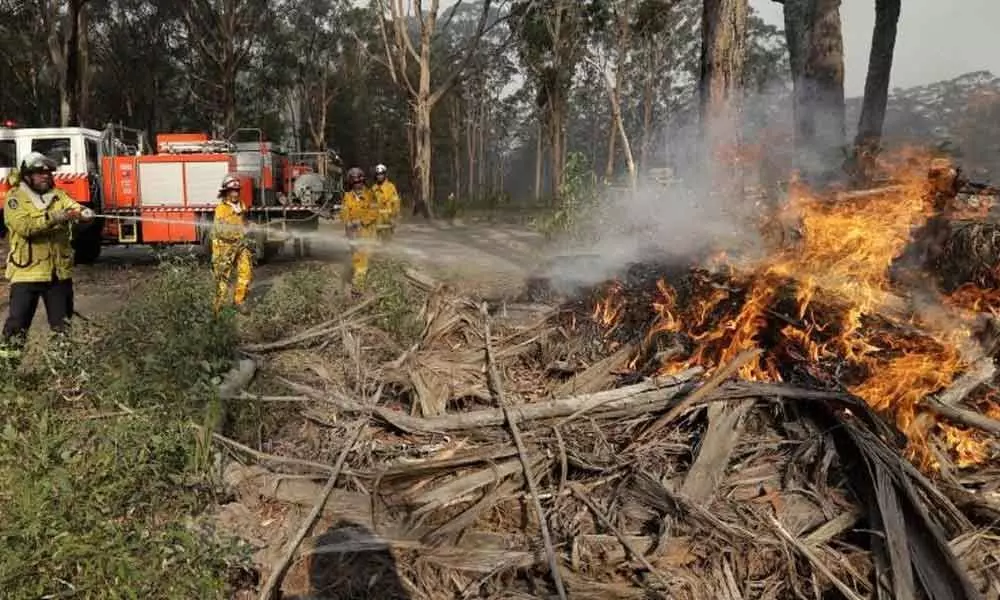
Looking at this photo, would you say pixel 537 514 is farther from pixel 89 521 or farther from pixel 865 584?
pixel 89 521

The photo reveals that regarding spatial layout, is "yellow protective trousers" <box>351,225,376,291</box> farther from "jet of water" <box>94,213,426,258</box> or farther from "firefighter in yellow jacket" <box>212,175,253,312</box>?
"firefighter in yellow jacket" <box>212,175,253,312</box>

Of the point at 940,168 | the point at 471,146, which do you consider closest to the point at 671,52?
the point at 471,146

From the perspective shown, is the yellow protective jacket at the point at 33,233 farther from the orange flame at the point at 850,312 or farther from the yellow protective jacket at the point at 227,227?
the orange flame at the point at 850,312

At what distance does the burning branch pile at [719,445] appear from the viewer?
3.17 m

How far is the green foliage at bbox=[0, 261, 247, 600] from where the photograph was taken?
2.83 meters

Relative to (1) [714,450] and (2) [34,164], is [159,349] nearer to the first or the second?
(2) [34,164]

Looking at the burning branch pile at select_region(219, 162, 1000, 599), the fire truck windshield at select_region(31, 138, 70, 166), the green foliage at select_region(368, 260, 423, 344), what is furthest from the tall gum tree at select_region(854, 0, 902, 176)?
the fire truck windshield at select_region(31, 138, 70, 166)

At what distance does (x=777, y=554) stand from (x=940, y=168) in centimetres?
351

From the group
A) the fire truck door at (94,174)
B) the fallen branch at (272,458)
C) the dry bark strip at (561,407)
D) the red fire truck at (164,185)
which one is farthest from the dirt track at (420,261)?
the fallen branch at (272,458)

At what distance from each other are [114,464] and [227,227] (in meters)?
4.37

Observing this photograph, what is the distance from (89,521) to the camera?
3.04m

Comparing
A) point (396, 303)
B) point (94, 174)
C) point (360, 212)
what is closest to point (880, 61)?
point (360, 212)

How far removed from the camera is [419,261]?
1139 centimetres

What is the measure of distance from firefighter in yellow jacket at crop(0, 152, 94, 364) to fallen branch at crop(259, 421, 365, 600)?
290 cm
